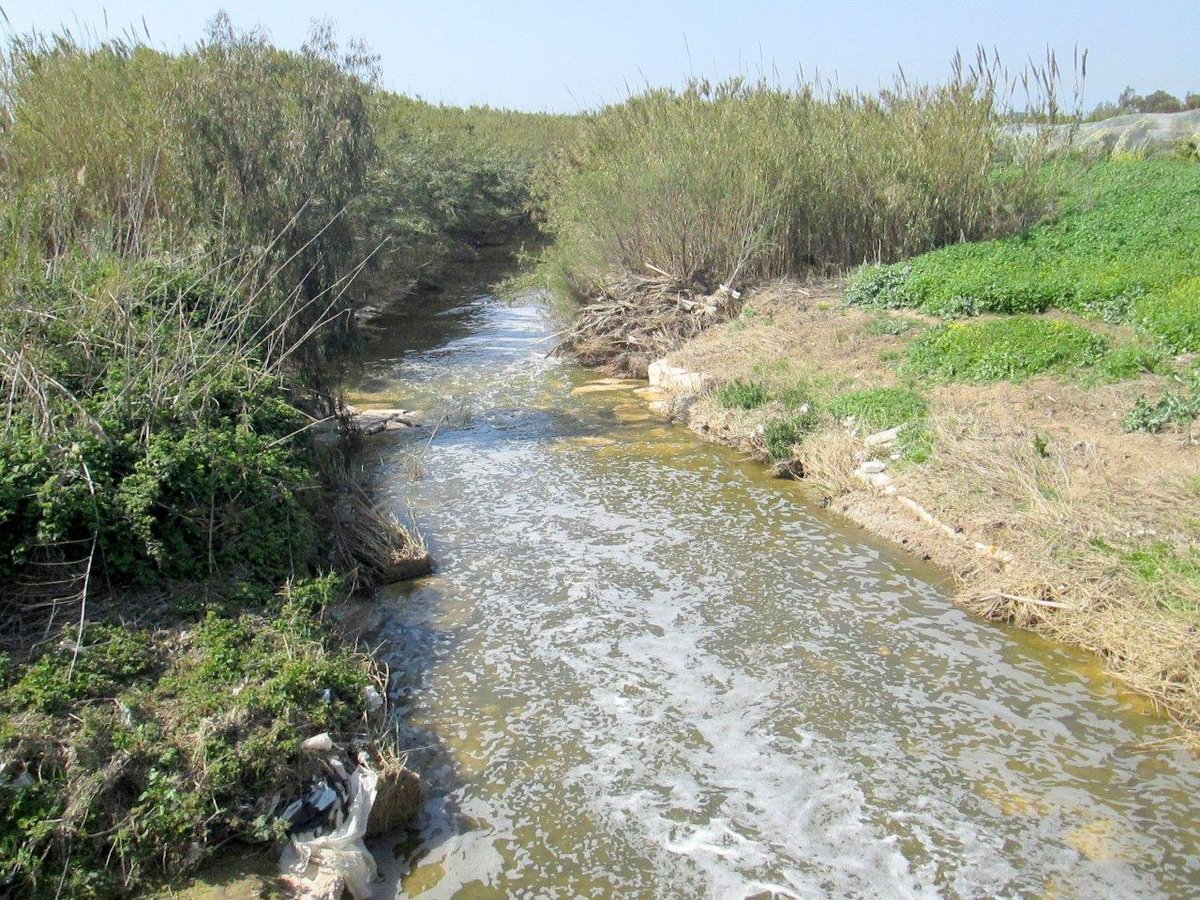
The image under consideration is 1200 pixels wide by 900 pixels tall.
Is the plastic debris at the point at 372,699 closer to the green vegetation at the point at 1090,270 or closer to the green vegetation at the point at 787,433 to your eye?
the green vegetation at the point at 787,433

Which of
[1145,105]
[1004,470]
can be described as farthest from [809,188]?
[1145,105]

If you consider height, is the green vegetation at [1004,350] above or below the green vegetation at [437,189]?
below

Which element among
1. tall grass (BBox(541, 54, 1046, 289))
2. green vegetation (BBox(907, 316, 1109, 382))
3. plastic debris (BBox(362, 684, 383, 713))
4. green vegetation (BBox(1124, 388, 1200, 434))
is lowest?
plastic debris (BBox(362, 684, 383, 713))

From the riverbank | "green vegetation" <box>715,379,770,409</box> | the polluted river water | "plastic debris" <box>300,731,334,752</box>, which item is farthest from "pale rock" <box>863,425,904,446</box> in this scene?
"plastic debris" <box>300,731,334,752</box>

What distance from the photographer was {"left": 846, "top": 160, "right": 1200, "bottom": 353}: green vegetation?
35.8ft

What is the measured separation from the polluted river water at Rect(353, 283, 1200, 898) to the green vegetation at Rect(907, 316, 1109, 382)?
8.82ft

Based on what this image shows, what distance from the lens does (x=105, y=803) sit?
4477 millimetres

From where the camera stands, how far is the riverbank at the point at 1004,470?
6.56 m

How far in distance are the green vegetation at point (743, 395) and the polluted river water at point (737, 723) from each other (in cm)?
182

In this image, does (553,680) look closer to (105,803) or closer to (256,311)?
(105,803)

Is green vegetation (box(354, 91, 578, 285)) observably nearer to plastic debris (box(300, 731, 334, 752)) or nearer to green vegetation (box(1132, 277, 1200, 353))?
plastic debris (box(300, 731, 334, 752))

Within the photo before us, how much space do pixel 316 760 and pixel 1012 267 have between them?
435 inches

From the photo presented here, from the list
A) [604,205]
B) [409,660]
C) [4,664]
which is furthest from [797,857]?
[604,205]

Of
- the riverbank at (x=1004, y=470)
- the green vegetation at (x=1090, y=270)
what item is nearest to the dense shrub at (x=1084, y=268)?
the green vegetation at (x=1090, y=270)
